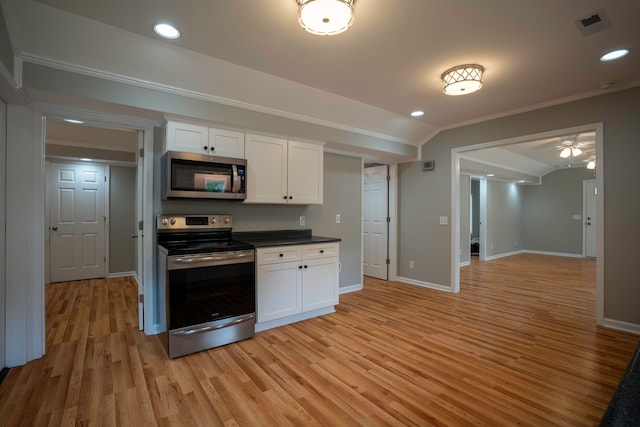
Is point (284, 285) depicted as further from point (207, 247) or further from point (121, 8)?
point (121, 8)

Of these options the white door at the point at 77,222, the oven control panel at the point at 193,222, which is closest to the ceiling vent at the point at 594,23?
the oven control panel at the point at 193,222

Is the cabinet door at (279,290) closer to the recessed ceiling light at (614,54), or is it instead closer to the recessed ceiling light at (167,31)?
the recessed ceiling light at (167,31)

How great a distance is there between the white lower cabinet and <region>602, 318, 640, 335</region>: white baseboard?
2.93 metres

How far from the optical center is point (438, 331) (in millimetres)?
3189

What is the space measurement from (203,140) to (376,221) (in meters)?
3.54

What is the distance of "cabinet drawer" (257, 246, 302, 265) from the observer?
3.10 metres

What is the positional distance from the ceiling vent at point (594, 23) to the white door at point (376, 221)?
346cm

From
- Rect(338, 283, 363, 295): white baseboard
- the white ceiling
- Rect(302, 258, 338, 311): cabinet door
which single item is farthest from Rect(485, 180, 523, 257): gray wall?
Rect(302, 258, 338, 311): cabinet door

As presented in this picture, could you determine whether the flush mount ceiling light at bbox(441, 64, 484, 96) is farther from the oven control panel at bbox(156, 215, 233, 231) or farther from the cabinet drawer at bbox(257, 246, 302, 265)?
the oven control panel at bbox(156, 215, 233, 231)

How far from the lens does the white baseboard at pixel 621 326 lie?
3129 mm

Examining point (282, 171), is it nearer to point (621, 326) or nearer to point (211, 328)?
point (211, 328)

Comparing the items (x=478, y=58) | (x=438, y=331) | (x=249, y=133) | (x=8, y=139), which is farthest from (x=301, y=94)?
(x=438, y=331)

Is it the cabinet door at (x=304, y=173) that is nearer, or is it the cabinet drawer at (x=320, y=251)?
the cabinet drawer at (x=320, y=251)

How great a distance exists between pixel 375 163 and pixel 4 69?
480 centimetres
